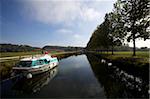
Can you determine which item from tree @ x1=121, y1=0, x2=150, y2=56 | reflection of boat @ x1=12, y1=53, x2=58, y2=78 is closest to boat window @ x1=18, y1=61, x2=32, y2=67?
reflection of boat @ x1=12, y1=53, x2=58, y2=78

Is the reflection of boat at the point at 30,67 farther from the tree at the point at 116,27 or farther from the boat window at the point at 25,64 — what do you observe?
the tree at the point at 116,27

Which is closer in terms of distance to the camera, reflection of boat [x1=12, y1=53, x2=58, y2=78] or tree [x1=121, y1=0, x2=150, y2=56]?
reflection of boat [x1=12, y1=53, x2=58, y2=78]

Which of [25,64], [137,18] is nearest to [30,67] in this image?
[25,64]

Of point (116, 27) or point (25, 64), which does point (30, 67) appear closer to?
point (25, 64)

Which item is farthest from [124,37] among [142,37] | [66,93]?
[66,93]

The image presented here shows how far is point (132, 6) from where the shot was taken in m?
56.0

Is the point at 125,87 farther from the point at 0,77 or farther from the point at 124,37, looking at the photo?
the point at 124,37

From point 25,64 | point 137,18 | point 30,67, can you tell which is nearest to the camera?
point 30,67

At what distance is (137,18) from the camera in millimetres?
54406

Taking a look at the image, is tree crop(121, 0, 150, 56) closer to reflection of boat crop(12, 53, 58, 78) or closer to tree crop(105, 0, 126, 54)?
tree crop(105, 0, 126, 54)

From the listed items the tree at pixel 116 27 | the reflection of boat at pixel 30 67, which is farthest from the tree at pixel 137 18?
the reflection of boat at pixel 30 67

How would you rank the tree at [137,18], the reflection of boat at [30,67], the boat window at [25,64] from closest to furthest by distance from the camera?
the reflection of boat at [30,67] < the boat window at [25,64] < the tree at [137,18]

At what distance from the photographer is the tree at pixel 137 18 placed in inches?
2062

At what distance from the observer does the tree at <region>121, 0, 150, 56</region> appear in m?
52.4
